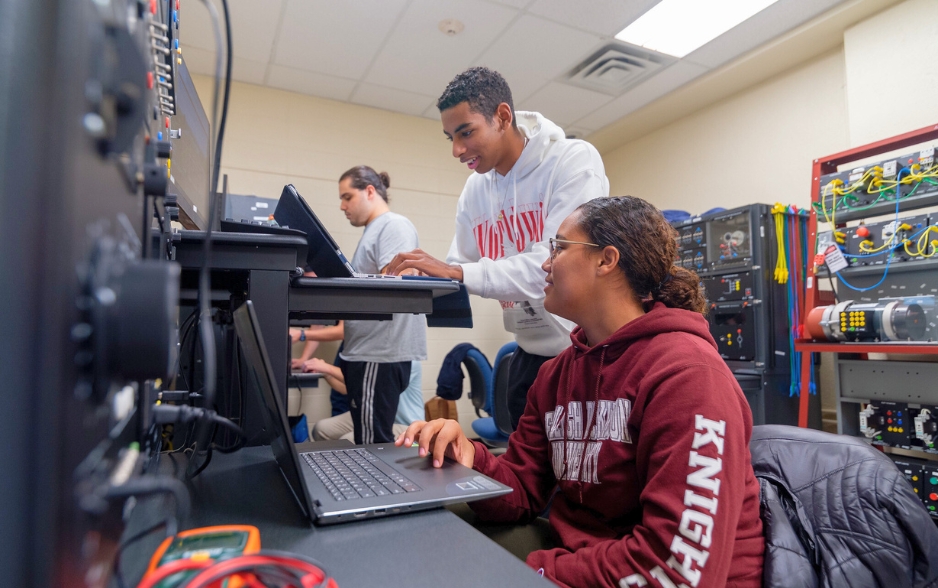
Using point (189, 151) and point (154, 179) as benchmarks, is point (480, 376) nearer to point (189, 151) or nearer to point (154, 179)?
point (189, 151)

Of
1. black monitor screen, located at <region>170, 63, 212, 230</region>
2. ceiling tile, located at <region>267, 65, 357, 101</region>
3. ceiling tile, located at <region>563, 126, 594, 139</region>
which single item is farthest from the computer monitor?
ceiling tile, located at <region>563, 126, 594, 139</region>

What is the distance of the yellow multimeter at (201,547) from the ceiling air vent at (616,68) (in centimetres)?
332

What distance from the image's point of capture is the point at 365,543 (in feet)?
1.43

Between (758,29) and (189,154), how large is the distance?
3.11 m

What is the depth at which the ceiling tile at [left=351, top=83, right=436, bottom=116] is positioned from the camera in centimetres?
373

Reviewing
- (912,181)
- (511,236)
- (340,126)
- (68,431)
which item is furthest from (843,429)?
(340,126)

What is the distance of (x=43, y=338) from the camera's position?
0.62 ft

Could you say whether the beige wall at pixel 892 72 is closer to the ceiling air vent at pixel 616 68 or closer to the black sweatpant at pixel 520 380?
the ceiling air vent at pixel 616 68

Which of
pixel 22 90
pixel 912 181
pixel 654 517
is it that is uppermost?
pixel 912 181

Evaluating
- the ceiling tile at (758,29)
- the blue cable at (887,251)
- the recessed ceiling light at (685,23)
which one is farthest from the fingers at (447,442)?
the ceiling tile at (758,29)

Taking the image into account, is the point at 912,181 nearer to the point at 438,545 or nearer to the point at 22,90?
the point at 438,545

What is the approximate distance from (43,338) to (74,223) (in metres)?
0.05

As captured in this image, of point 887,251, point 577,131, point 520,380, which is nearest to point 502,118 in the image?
point 520,380

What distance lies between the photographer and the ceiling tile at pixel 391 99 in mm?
3732
